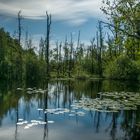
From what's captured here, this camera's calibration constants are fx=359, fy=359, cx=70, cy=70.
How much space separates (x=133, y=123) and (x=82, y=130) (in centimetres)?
362

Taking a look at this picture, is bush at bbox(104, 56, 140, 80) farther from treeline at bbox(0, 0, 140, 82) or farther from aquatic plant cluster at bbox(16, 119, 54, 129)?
aquatic plant cluster at bbox(16, 119, 54, 129)

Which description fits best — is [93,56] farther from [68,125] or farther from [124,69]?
[68,125]

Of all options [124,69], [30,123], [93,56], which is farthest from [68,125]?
[93,56]

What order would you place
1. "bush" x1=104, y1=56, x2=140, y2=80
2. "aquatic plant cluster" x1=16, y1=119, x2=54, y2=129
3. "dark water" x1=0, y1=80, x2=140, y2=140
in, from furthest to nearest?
"bush" x1=104, y1=56, x2=140, y2=80 → "aquatic plant cluster" x1=16, y1=119, x2=54, y2=129 → "dark water" x1=0, y1=80, x2=140, y2=140

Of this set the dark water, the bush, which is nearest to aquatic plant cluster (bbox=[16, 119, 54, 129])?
the dark water

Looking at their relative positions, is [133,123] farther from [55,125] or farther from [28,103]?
[28,103]

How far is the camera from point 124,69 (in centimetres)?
6656

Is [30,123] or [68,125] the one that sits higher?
[30,123]

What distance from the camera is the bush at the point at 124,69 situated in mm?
64750

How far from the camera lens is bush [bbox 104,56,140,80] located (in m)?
64.8

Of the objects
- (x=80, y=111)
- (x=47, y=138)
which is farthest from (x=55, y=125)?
(x=80, y=111)

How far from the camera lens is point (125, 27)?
2056cm

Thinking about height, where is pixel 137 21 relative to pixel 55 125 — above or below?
above

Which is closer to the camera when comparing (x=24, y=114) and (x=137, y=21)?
(x=137, y=21)
